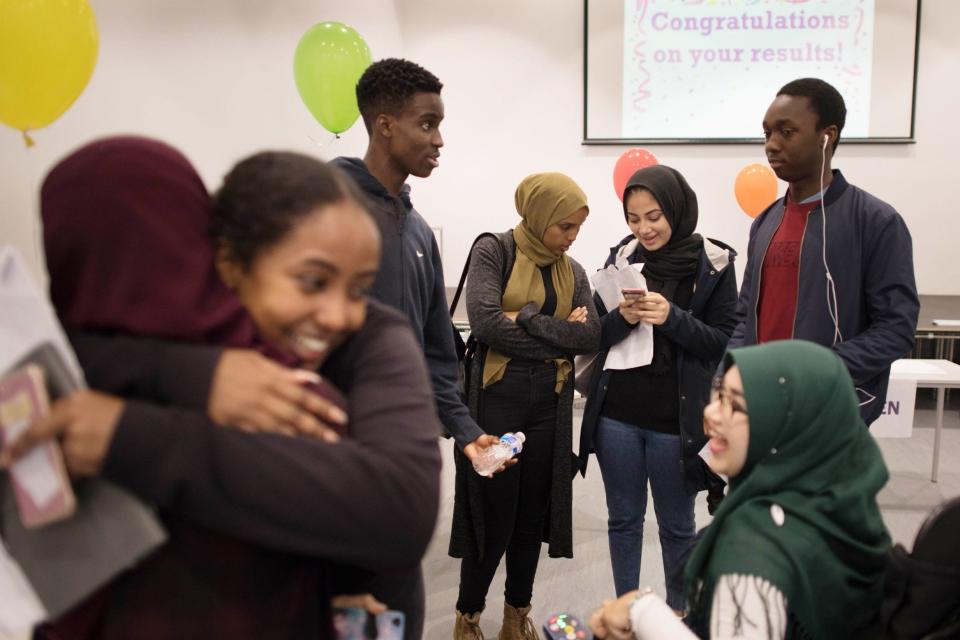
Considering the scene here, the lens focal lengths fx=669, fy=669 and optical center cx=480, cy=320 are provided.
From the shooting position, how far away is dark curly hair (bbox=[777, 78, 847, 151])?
1.97 metres

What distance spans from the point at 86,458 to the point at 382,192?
3.85 feet

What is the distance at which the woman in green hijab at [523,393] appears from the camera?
2164mm

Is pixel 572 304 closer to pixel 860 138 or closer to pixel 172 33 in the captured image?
pixel 172 33

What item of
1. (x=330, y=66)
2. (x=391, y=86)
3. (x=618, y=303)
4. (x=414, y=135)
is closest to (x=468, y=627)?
(x=618, y=303)

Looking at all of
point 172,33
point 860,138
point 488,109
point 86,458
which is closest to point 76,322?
point 86,458

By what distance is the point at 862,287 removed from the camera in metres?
1.92

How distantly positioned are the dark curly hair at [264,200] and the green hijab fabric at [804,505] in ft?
2.79

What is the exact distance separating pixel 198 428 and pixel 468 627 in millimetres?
1879

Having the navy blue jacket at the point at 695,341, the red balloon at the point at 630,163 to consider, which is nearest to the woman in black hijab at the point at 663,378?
the navy blue jacket at the point at 695,341

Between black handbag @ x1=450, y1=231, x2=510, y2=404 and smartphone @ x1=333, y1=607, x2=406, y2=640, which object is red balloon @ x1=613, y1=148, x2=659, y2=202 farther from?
smartphone @ x1=333, y1=607, x2=406, y2=640

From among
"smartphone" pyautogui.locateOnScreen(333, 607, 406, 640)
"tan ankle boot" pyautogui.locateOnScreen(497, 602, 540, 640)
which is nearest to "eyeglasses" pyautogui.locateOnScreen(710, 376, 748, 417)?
"smartphone" pyautogui.locateOnScreen(333, 607, 406, 640)

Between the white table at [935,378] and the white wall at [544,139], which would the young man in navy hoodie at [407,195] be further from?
the white table at [935,378]

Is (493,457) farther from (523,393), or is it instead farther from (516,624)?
(516,624)

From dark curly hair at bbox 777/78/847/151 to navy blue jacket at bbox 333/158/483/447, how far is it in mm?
1190
